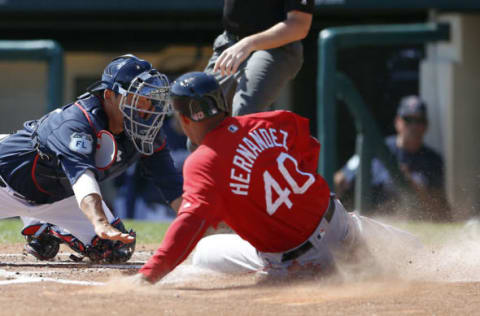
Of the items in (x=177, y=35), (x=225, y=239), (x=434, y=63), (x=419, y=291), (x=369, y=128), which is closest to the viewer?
(x=419, y=291)

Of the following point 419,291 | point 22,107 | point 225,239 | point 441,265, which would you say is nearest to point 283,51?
point 225,239

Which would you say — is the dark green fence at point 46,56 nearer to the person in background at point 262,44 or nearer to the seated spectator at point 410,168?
the seated spectator at point 410,168

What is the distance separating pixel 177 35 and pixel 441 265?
679 cm

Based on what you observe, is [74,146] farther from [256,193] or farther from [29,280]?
[256,193]

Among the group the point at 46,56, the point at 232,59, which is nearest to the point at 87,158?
the point at 232,59

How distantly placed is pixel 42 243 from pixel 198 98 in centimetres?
174

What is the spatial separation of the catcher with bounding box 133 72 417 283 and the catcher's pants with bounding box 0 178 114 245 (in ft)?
4.03

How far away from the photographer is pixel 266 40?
4.48m

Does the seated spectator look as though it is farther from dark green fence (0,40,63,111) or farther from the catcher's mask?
the catcher's mask

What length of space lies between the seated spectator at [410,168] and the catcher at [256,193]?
437 cm

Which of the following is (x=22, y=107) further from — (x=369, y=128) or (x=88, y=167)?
(x=88, y=167)

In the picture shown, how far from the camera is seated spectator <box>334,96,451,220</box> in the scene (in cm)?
836

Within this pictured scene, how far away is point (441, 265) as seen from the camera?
4211 millimetres

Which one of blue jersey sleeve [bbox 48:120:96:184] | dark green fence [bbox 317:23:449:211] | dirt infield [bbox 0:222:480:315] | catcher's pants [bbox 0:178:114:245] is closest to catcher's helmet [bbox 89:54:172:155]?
blue jersey sleeve [bbox 48:120:96:184]
